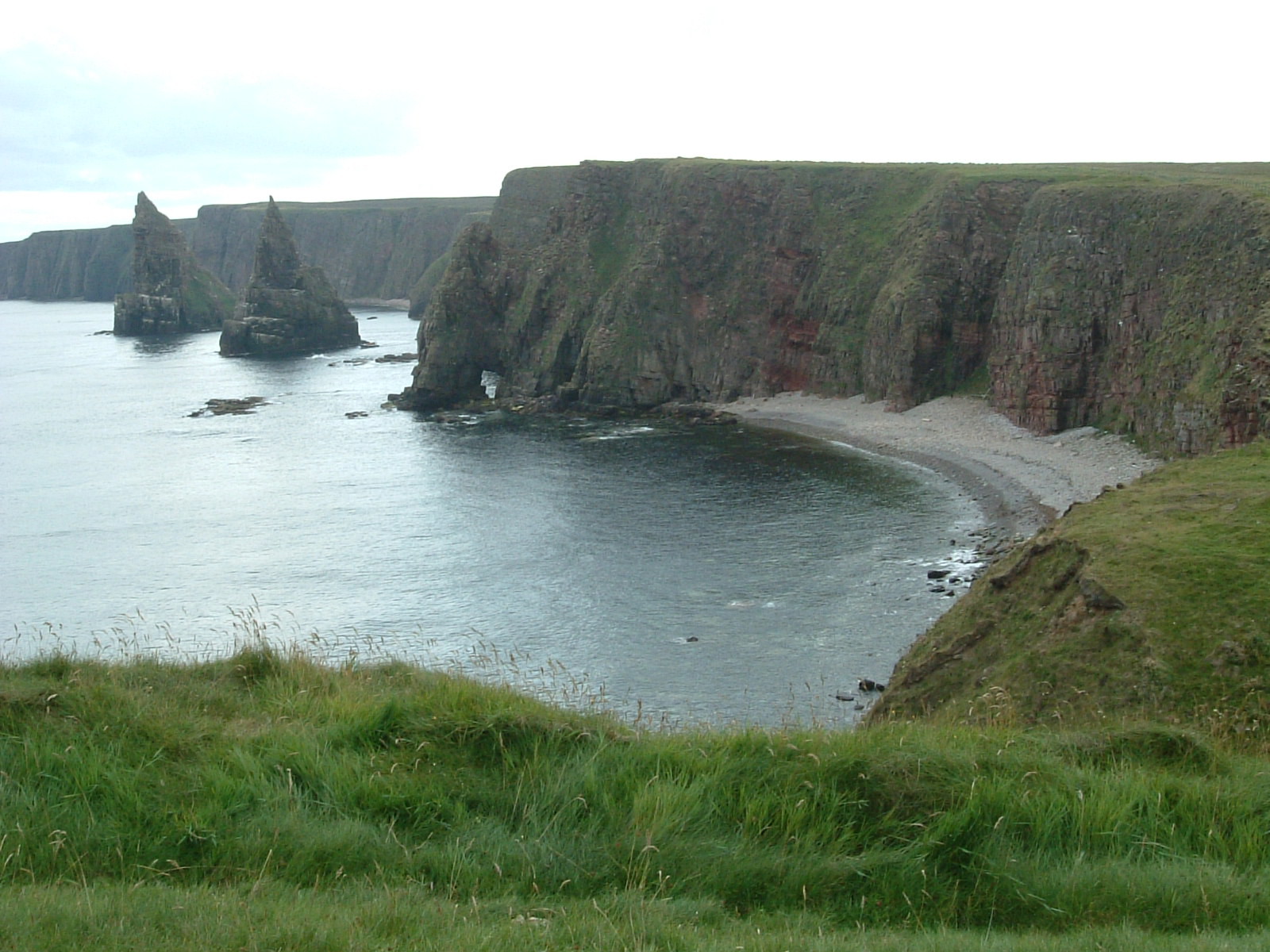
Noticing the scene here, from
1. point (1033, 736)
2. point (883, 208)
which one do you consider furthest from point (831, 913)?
point (883, 208)

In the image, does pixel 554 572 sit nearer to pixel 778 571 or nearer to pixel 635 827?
pixel 778 571

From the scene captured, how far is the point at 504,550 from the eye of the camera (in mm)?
52062

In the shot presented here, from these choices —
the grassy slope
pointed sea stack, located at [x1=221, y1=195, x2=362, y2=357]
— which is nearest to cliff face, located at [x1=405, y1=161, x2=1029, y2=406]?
pointed sea stack, located at [x1=221, y1=195, x2=362, y2=357]

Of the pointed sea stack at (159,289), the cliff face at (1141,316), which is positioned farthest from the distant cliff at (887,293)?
the pointed sea stack at (159,289)

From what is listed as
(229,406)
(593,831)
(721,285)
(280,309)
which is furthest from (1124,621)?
(280,309)

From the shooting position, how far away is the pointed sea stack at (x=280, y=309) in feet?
499

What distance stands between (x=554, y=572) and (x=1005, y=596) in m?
26.5

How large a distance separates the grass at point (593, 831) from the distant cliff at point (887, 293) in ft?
158

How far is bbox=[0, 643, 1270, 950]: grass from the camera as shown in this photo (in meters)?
7.07

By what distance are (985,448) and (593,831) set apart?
64.2 m

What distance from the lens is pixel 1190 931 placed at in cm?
725

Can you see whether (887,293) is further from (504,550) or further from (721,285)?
(504,550)

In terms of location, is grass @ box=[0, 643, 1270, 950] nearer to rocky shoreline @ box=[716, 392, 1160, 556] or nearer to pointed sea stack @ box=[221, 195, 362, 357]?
rocky shoreline @ box=[716, 392, 1160, 556]

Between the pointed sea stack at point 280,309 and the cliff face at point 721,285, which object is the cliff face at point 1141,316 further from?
the pointed sea stack at point 280,309
